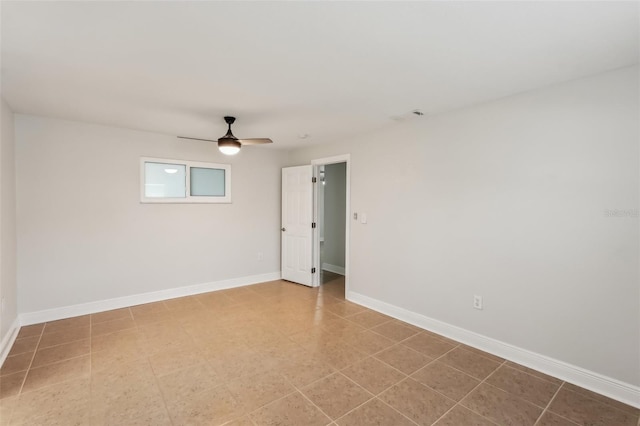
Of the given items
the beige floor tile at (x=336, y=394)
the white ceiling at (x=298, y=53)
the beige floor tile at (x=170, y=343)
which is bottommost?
the beige floor tile at (x=336, y=394)

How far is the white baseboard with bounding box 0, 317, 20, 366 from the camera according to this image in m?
2.74

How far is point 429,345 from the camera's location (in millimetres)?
3066

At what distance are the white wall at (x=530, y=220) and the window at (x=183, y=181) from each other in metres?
2.74

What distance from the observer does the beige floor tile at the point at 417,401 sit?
2.05m

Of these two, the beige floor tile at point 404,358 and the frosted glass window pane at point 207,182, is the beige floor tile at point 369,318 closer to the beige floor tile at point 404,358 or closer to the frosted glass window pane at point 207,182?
the beige floor tile at point 404,358

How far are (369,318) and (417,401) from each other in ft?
5.21

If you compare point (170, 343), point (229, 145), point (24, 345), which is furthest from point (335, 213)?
point (24, 345)

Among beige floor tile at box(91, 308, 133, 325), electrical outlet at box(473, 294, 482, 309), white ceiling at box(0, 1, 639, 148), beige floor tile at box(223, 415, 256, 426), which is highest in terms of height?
A: white ceiling at box(0, 1, 639, 148)

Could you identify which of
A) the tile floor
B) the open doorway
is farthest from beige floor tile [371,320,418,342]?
the open doorway

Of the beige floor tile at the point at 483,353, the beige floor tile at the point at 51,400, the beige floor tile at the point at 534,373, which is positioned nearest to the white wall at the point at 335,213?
the beige floor tile at the point at 483,353

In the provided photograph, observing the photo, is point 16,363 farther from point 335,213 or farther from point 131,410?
point 335,213

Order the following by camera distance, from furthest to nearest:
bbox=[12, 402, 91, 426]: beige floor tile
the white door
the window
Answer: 1. the white door
2. the window
3. bbox=[12, 402, 91, 426]: beige floor tile

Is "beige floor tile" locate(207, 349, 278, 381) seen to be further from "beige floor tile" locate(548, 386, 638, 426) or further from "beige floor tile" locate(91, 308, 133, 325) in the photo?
"beige floor tile" locate(548, 386, 638, 426)

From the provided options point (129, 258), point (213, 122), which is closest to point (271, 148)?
point (213, 122)
